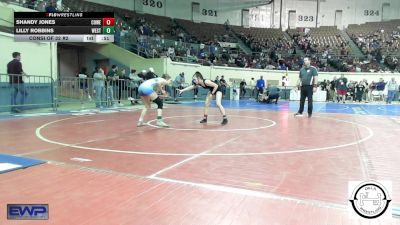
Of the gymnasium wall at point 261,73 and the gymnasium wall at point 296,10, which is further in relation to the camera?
the gymnasium wall at point 296,10

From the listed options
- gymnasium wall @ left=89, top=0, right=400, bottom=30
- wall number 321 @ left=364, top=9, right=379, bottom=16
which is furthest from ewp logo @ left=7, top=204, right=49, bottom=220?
wall number 321 @ left=364, top=9, right=379, bottom=16

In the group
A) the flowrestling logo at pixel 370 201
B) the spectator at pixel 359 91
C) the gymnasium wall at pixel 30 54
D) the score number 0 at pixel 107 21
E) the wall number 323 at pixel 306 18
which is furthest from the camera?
the wall number 323 at pixel 306 18

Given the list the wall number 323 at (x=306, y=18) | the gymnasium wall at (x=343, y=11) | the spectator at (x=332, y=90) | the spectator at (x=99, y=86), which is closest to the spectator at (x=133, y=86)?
the spectator at (x=99, y=86)

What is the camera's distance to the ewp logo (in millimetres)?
3027

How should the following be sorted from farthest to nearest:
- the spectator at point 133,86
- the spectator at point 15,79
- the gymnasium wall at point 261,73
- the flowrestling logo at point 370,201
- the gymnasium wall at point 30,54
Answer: the gymnasium wall at point 261,73, the spectator at point 133,86, the gymnasium wall at point 30,54, the spectator at point 15,79, the flowrestling logo at point 370,201

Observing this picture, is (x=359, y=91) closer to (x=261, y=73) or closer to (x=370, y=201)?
(x=261, y=73)

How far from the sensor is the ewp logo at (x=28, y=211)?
3.03 metres

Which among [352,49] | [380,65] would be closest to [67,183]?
[380,65]

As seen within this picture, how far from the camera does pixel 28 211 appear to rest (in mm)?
3139

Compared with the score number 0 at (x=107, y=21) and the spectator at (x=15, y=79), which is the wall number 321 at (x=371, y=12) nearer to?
the score number 0 at (x=107, y=21)

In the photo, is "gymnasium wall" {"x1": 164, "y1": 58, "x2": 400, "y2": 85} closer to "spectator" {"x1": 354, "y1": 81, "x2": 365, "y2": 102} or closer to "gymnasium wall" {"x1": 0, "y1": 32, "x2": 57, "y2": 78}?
"spectator" {"x1": 354, "y1": 81, "x2": 365, "y2": 102}

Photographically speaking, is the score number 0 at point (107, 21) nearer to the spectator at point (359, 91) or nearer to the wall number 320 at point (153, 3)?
the spectator at point (359, 91)

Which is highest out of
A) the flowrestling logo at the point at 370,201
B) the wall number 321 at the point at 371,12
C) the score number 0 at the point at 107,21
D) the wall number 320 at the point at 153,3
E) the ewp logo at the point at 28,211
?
the wall number 321 at the point at 371,12

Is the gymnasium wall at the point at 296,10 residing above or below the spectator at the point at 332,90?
above
